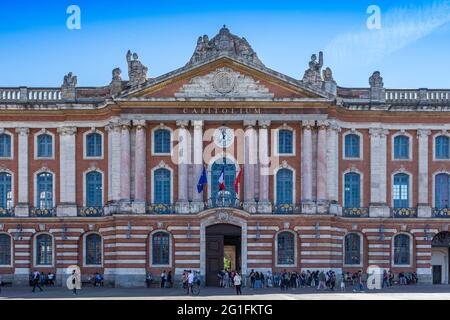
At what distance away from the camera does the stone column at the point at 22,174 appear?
180 feet

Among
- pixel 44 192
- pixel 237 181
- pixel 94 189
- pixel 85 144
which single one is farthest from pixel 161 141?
pixel 44 192

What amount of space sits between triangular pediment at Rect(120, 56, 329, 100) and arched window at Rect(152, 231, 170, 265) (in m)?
9.69

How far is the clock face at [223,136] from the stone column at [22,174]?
14167 millimetres

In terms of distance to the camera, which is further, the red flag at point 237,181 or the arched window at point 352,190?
the arched window at point 352,190

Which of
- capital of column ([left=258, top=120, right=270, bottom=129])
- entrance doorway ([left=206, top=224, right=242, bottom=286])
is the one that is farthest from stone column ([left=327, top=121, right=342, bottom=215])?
entrance doorway ([left=206, top=224, right=242, bottom=286])

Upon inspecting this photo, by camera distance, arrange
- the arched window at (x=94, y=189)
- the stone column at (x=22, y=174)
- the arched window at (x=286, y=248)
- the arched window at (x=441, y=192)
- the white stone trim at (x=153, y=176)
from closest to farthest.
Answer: the arched window at (x=286, y=248)
the white stone trim at (x=153, y=176)
the stone column at (x=22, y=174)
the arched window at (x=94, y=189)
the arched window at (x=441, y=192)

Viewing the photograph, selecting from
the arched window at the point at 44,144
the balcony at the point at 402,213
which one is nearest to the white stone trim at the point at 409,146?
the balcony at the point at 402,213

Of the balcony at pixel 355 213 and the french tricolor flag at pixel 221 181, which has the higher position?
the french tricolor flag at pixel 221 181

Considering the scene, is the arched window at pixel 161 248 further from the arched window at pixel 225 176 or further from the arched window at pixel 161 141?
the arched window at pixel 161 141

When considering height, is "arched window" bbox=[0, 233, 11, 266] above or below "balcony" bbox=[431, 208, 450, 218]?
below

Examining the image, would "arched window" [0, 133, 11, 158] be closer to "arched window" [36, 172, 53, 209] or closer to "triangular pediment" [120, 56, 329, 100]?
"arched window" [36, 172, 53, 209]

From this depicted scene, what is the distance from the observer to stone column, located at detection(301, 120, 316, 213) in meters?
52.5

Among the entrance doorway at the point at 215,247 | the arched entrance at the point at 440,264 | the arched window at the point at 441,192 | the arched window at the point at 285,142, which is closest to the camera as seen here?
the entrance doorway at the point at 215,247

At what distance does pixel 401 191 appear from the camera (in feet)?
184
